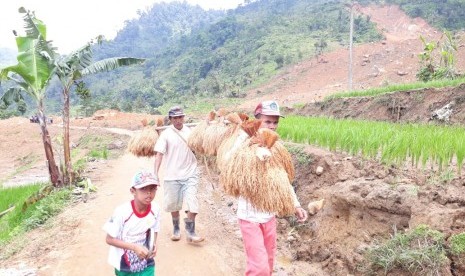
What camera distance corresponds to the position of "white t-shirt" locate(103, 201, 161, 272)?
9.91ft

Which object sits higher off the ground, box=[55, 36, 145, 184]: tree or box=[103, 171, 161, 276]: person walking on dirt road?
box=[55, 36, 145, 184]: tree

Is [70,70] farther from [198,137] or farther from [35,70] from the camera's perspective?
[198,137]

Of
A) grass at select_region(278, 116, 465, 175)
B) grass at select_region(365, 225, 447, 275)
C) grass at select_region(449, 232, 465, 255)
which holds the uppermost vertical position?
grass at select_region(278, 116, 465, 175)

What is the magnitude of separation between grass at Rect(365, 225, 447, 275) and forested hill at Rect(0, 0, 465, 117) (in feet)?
99.5

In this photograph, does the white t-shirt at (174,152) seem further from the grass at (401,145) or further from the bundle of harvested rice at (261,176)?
the grass at (401,145)

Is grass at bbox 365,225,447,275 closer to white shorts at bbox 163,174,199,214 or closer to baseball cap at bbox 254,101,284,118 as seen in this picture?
baseball cap at bbox 254,101,284,118

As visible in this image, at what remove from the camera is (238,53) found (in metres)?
44.2

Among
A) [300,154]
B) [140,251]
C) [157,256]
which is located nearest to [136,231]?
[140,251]

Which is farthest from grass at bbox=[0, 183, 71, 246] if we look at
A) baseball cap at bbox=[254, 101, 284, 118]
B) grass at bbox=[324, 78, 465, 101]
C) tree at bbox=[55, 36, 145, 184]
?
grass at bbox=[324, 78, 465, 101]

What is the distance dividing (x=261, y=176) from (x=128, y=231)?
112 cm

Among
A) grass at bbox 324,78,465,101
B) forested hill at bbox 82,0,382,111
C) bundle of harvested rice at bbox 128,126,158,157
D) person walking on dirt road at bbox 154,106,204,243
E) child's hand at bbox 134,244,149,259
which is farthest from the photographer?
forested hill at bbox 82,0,382,111

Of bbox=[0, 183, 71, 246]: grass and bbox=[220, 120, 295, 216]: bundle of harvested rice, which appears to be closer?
bbox=[220, 120, 295, 216]: bundle of harvested rice

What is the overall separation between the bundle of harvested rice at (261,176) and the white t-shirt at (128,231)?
0.77 m

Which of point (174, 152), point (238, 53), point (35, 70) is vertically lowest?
point (174, 152)
